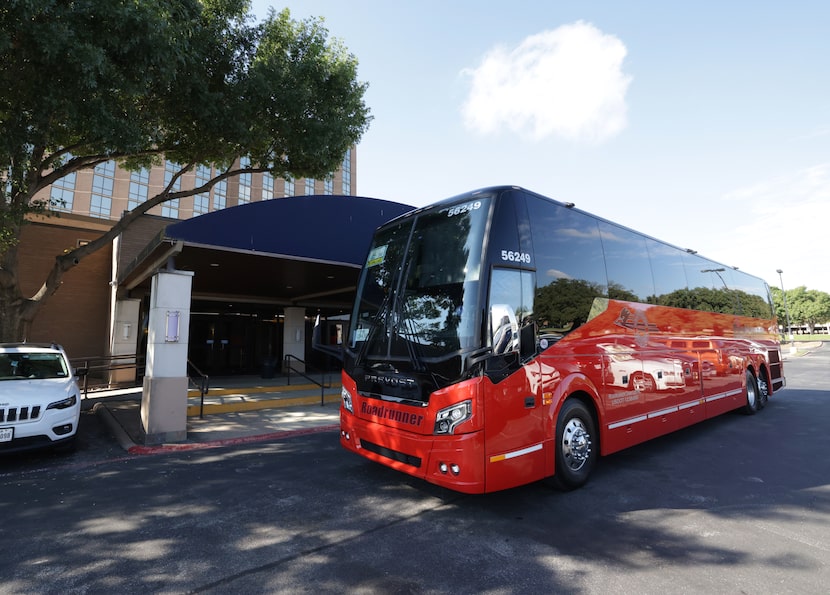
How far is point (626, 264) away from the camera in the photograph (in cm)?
638

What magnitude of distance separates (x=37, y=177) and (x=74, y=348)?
8.73m

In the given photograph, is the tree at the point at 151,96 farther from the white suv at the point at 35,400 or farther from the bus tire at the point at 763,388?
the bus tire at the point at 763,388

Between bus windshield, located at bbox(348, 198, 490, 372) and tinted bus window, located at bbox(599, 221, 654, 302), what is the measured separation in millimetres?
2580

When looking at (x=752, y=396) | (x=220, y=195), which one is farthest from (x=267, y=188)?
(x=752, y=396)

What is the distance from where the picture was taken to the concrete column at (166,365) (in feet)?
25.1

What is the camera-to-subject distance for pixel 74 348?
1648 centimetres

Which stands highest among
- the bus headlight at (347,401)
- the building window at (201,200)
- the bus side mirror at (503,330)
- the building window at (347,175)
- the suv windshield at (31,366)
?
the building window at (347,175)

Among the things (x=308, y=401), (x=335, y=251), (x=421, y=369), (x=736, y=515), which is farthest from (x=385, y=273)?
(x=308, y=401)

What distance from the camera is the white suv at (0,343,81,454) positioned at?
5.99 meters

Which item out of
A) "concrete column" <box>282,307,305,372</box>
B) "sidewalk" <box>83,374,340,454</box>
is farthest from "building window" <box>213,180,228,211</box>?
"sidewalk" <box>83,374,340,454</box>

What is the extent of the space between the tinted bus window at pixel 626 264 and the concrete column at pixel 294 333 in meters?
15.6

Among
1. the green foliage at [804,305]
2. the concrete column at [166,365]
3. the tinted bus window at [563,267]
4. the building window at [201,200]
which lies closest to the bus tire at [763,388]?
the tinted bus window at [563,267]

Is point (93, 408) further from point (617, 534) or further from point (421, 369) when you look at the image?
point (617, 534)

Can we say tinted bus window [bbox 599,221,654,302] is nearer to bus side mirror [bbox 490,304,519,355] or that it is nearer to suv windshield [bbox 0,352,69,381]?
bus side mirror [bbox 490,304,519,355]
